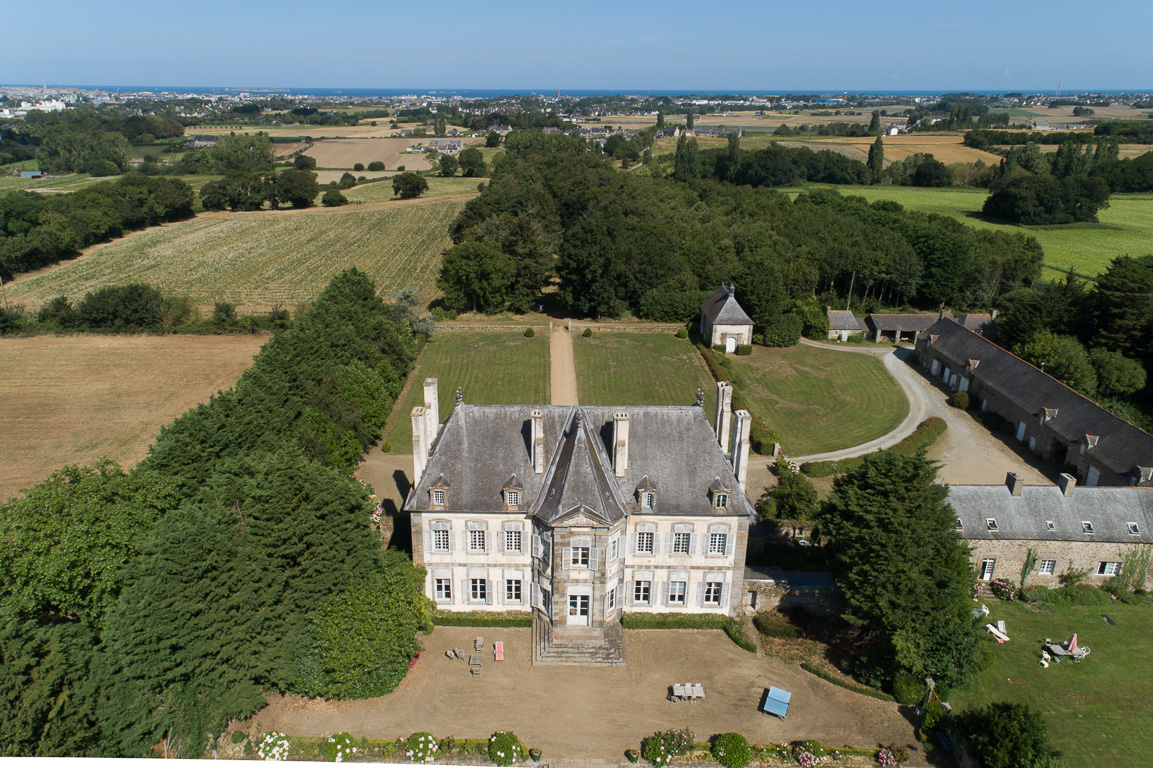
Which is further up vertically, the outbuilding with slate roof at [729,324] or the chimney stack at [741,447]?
the chimney stack at [741,447]

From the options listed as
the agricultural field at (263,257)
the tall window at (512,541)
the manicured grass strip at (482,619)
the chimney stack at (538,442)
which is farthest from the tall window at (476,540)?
the agricultural field at (263,257)

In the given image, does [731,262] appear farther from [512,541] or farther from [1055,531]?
[512,541]

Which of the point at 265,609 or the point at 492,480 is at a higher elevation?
the point at 492,480

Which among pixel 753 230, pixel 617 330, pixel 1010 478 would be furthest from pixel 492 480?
pixel 753 230

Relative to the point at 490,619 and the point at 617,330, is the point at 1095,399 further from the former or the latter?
the point at 490,619

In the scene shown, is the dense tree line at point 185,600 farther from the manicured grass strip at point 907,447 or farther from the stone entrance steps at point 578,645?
the manicured grass strip at point 907,447

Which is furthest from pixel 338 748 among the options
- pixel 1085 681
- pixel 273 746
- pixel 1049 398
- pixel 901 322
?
pixel 901 322
